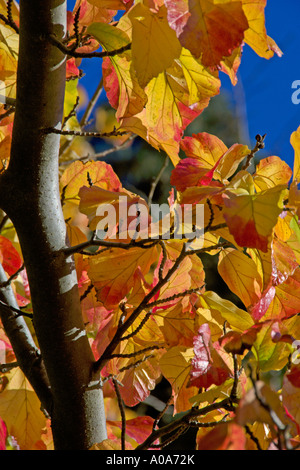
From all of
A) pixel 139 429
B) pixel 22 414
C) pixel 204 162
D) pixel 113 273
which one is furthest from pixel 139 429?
pixel 204 162

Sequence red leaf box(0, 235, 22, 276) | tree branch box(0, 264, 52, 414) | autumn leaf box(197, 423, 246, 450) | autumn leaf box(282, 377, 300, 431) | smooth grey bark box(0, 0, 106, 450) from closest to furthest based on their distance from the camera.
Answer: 1. autumn leaf box(197, 423, 246, 450)
2. autumn leaf box(282, 377, 300, 431)
3. smooth grey bark box(0, 0, 106, 450)
4. tree branch box(0, 264, 52, 414)
5. red leaf box(0, 235, 22, 276)

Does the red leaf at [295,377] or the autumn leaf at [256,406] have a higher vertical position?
the autumn leaf at [256,406]

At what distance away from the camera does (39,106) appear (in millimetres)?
500

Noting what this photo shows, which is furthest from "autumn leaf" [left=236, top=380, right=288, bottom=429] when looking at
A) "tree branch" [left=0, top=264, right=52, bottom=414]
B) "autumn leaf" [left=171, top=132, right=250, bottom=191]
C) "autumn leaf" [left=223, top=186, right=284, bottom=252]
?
"tree branch" [left=0, top=264, right=52, bottom=414]

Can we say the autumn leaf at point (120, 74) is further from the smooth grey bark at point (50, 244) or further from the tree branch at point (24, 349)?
the tree branch at point (24, 349)

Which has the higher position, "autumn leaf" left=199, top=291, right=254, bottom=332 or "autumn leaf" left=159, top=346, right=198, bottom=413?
"autumn leaf" left=199, top=291, right=254, bottom=332

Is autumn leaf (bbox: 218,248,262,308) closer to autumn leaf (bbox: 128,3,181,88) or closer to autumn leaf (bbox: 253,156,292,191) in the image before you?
autumn leaf (bbox: 253,156,292,191)

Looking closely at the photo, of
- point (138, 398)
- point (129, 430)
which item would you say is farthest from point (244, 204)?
point (129, 430)

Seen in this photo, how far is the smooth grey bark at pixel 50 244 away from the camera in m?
0.50

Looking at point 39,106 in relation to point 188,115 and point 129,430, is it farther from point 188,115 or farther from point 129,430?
point 129,430

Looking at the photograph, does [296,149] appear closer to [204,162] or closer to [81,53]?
[204,162]

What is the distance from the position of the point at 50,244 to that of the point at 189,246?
6.1 inches

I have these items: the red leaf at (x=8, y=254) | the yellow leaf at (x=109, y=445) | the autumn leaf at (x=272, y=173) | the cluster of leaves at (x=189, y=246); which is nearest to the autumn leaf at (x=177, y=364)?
the cluster of leaves at (x=189, y=246)

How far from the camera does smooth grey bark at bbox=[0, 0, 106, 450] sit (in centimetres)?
50
